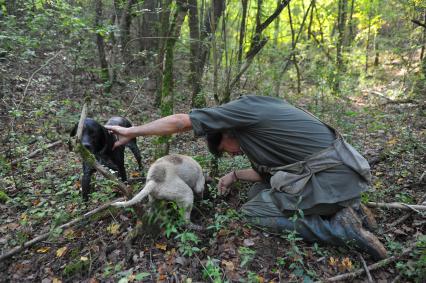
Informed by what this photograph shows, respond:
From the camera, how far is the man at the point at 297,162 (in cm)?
347

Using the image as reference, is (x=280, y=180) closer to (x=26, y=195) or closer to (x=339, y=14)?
(x=26, y=195)

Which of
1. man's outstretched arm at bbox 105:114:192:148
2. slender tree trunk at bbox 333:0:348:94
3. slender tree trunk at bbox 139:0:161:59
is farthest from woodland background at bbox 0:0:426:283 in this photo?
slender tree trunk at bbox 333:0:348:94

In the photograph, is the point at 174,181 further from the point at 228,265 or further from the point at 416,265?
the point at 416,265

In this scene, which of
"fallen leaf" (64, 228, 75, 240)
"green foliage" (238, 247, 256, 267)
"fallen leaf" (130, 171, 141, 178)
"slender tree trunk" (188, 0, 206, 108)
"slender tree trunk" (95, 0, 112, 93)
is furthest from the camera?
"slender tree trunk" (95, 0, 112, 93)

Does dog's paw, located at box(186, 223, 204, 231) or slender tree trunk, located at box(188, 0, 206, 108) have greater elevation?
slender tree trunk, located at box(188, 0, 206, 108)

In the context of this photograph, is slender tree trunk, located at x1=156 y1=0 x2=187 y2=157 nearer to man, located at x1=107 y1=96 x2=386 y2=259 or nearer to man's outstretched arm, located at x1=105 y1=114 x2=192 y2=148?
man, located at x1=107 y1=96 x2=386 y2=259

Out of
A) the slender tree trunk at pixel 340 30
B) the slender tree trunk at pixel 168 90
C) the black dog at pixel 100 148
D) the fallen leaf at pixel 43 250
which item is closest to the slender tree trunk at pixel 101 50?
the slender tree trunk at pixel 168 90

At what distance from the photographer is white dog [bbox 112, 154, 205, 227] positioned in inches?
142

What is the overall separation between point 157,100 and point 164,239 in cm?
736

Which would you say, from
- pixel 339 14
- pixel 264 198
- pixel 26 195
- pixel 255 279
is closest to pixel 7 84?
pixel 26 195

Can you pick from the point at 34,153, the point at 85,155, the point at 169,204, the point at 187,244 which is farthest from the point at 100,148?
the point at 187,244

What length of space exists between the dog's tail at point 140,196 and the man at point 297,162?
1.85ft

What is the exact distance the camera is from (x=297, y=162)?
12.1ft

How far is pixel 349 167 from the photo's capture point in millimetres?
3600
